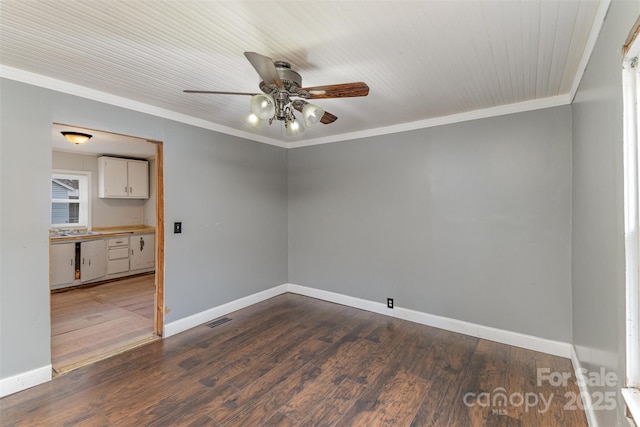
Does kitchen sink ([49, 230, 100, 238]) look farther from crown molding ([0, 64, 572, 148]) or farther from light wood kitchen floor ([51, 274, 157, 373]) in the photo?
crown molding ([0, 64, 572, 148])

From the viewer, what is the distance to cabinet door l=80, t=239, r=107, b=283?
4.79 meters

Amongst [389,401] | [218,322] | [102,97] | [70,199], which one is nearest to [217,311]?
[218,322]

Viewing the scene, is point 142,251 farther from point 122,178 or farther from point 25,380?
point 25,380

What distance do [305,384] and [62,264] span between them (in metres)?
4.72

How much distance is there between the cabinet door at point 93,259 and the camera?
15.7 ft

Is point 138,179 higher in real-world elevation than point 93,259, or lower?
higher

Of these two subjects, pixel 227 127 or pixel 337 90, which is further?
pixel 227 127

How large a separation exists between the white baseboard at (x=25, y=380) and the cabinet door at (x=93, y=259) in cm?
318

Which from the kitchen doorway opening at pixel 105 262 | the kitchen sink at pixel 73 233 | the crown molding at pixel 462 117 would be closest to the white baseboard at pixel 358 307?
the kitchen doorway opening at pixel 105 262

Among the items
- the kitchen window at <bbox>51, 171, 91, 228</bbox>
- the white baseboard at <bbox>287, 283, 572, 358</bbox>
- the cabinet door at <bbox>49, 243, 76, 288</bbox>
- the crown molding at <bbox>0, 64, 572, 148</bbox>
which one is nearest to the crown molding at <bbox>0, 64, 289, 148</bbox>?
the crown molding at <bbox>0, 64, 572, 148</bbox>

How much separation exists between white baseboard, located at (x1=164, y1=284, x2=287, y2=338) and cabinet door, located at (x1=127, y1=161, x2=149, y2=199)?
12.2 ft

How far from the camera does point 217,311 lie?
3514 mm

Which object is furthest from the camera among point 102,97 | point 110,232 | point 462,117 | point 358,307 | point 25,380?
point 110,232

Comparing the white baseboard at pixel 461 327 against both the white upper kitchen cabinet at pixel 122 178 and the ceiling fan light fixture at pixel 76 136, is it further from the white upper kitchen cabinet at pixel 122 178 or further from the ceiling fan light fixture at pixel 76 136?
the white upper kitchen cabinet at pixel 122 178
